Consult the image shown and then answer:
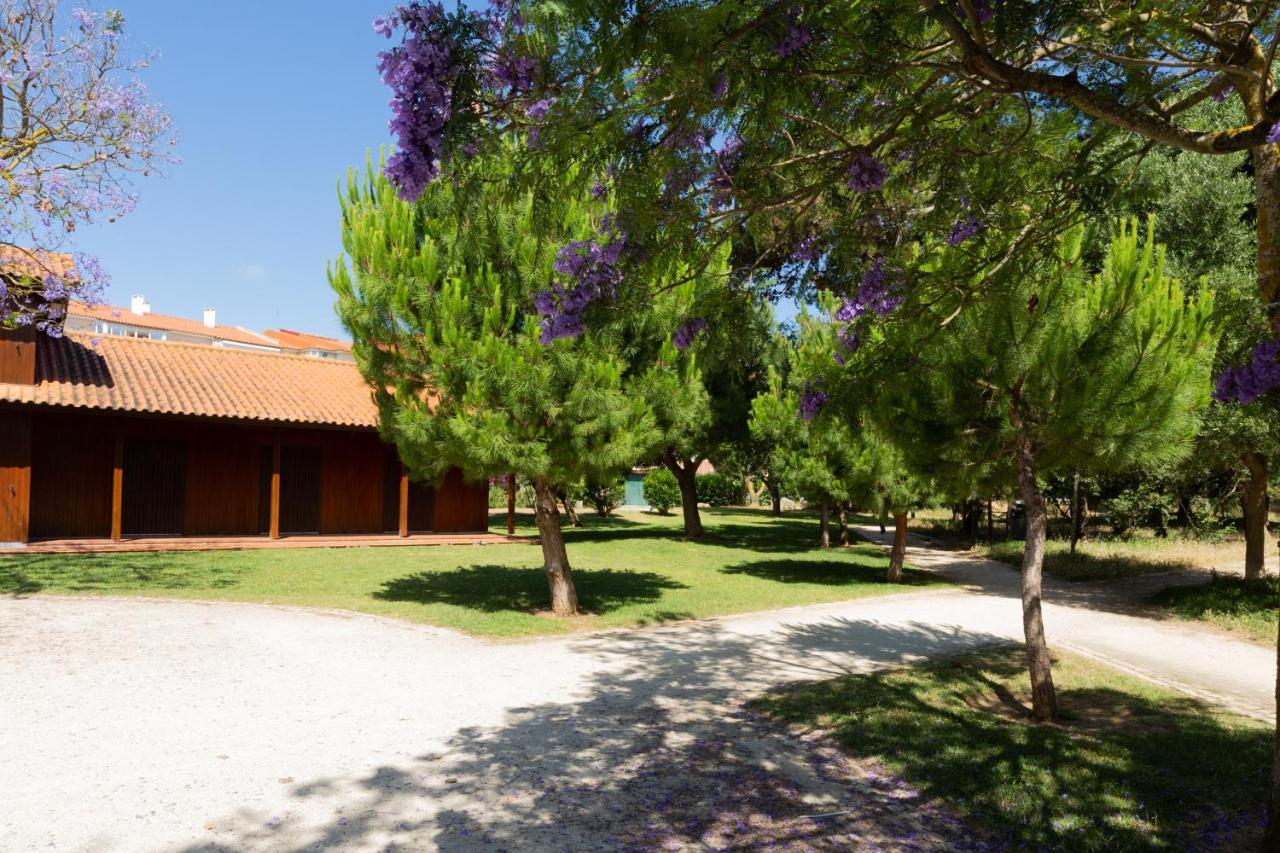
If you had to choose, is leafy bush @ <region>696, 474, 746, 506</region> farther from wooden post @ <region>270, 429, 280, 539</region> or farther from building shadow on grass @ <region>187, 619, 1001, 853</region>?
building shadow on grass @ <region>187, 619, 1001, 853</region>

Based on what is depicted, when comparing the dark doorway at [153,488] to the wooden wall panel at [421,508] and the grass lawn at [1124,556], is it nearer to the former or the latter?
the wooden wall panel at [421,508]

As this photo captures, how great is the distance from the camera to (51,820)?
13.2ft

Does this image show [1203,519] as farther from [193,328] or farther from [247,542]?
[193,328]

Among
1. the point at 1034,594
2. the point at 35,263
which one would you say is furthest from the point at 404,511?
the point at 1034,594

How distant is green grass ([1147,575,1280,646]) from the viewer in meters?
11.3

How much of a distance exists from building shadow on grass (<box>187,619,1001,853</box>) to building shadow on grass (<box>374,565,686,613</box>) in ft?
16.7

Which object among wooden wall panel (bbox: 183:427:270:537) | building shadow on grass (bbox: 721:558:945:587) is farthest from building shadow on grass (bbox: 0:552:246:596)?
building shadow on grass (bbox: 721:558:945:587)

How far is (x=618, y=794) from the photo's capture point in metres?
4.63

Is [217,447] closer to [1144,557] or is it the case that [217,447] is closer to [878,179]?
[878,179]

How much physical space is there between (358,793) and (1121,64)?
593 cm

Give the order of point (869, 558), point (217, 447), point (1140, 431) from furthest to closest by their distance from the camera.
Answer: point (869, 558)
point (217, 447)
point (1140, 431)

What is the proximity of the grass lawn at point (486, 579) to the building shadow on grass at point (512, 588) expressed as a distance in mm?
20

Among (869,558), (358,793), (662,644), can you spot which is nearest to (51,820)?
(358,793)

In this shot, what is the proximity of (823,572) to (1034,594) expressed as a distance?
1031 cm
